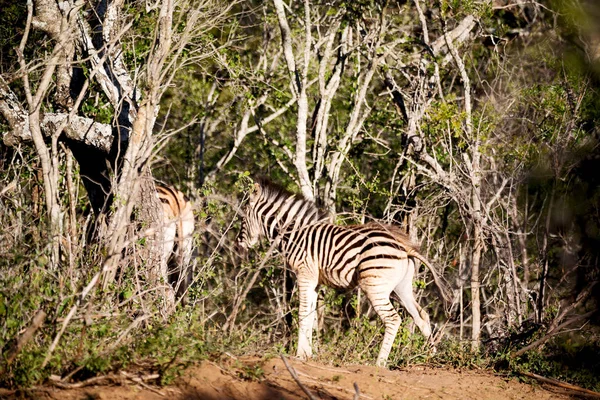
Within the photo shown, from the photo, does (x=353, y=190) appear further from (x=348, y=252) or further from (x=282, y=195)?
(x=348, y=252)

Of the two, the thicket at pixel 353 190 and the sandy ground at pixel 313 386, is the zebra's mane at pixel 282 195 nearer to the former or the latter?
the thicket at pixel 353 190

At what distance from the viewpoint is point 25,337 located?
5445 millimetres

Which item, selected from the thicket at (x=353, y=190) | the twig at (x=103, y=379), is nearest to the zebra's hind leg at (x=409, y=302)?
the thicket at (x=353, y=190)

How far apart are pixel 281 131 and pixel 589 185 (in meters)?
7.28

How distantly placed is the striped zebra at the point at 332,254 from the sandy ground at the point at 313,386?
113cm

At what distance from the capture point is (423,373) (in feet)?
27.1

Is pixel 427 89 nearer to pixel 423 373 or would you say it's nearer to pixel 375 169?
pixel 375 169

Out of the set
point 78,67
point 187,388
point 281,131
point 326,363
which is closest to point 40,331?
point 187,388

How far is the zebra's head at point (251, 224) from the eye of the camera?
1067 cm

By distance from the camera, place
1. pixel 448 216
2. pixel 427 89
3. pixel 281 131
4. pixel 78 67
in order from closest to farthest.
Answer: pixel 78 67 < pixel 427 89 < pixel 448 216 < pixel 281 131

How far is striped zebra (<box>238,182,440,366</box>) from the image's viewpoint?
939cm

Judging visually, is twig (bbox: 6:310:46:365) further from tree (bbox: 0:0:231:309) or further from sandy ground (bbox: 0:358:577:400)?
tree (bbox: 0:0:231:309)

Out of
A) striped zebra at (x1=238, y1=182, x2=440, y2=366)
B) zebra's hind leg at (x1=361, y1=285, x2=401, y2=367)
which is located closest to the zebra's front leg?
striped zebra at (x1=238, y1=182, x2=440, y2=366)

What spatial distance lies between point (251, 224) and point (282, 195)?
2.13 feet
